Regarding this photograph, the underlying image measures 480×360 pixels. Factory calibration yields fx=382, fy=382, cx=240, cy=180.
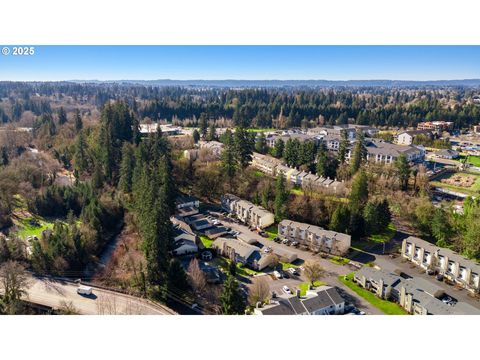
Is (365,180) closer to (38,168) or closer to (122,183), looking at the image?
(122,183)

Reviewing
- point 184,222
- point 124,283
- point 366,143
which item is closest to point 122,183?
point 184,222

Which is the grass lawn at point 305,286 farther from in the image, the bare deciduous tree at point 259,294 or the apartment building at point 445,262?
the apartment building at point 445,262

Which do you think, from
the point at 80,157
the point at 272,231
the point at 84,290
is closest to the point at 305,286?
the point at 272,231

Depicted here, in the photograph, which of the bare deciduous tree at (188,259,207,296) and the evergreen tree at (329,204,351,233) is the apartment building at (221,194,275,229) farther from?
the bare deciduous tree at (188,259,207,296)

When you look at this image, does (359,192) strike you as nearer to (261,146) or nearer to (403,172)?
(403,172)

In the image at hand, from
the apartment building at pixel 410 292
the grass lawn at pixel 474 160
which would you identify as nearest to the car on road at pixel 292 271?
the apartment building at pixel 410 292
